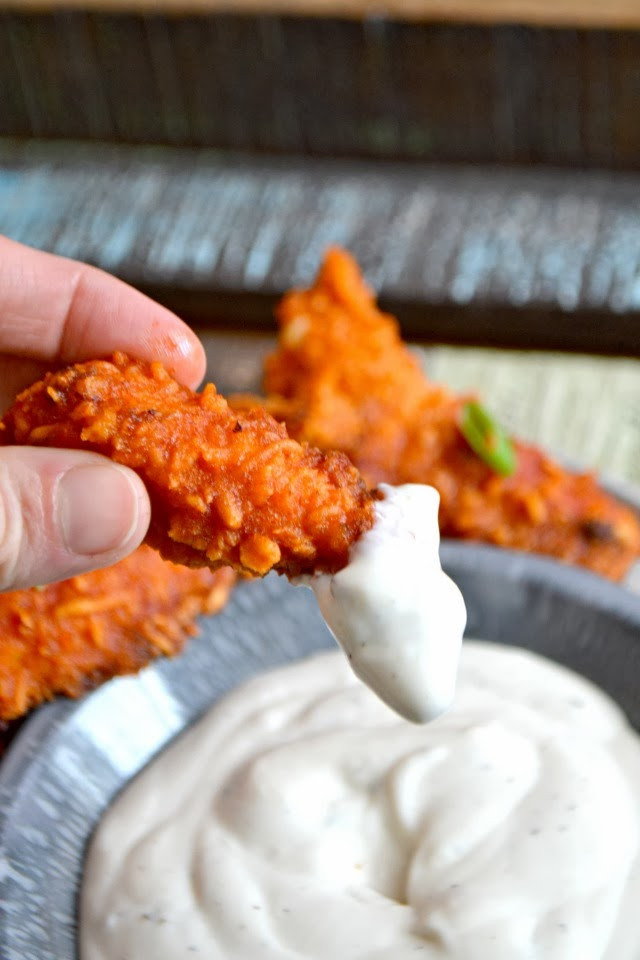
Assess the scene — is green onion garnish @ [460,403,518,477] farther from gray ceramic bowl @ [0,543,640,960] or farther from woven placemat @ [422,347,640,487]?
woven placemat @ [422,347,640,487]

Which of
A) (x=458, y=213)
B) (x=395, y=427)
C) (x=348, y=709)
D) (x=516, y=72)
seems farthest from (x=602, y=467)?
(x=516, y=72)

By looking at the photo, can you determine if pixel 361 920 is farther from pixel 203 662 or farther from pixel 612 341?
pixel 612 341

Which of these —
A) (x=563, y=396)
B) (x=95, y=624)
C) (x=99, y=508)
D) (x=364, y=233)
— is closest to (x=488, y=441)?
(x=563, y=396)

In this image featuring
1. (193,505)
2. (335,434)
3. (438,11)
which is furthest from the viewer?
(438,11)

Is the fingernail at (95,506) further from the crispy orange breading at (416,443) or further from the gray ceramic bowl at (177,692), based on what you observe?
the crispy orange breading at (416,443)

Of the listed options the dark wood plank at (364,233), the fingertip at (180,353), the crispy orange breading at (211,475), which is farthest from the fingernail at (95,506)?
the dark wood plank at (364,233)

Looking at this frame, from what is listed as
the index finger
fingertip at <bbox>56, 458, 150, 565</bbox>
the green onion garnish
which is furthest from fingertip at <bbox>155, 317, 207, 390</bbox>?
the green onion garnish
